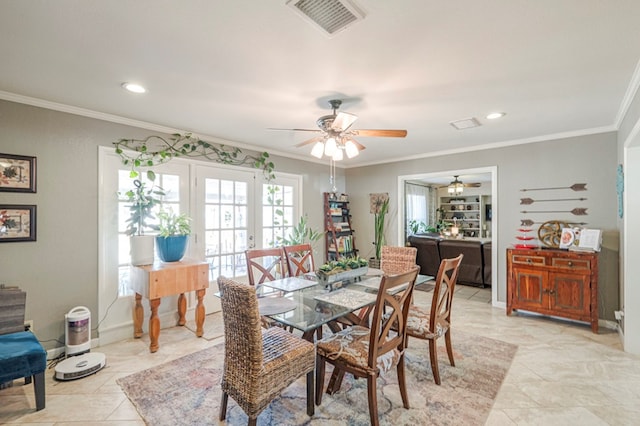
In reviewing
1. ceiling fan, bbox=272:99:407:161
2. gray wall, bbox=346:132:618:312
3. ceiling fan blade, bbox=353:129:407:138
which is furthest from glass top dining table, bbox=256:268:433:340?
gray wall, bbox=346:132:618:312

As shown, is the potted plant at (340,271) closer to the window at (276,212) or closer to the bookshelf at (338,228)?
the window at (276,212)

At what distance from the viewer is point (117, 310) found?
10.5 ft

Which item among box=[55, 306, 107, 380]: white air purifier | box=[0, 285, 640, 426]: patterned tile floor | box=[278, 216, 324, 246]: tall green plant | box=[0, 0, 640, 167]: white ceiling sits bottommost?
box=[0, 285, 640, 426]: patterned tile floor

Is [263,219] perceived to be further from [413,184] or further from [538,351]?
[413,184]

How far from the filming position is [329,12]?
151 centimetres

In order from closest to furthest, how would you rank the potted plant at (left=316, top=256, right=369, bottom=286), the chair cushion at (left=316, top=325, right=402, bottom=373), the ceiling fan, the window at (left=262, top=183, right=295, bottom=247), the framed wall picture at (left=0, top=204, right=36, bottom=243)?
the chair cushion at (left=316, top=325, right=402, bottom=373) < the ceiling fan < the framed wall picture at (left=0, top=204, right=36, bottom=243) < the potted plant at (left=316, top=256, right=369, bottom=286) < the window at (left=262, top=183, right=295, bottom=247)

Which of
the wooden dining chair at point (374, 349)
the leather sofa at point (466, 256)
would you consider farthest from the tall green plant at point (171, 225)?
the leather sofa at point (466, 256)

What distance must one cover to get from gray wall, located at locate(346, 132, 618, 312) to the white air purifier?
4765 mm

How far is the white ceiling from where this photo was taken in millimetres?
1507

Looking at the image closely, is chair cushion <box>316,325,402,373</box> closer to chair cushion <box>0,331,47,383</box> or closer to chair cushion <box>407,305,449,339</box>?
chair cushion <box>407,305,449,339</box>

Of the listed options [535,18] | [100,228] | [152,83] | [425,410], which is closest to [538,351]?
[425,410]

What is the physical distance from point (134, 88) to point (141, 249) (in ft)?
5.28

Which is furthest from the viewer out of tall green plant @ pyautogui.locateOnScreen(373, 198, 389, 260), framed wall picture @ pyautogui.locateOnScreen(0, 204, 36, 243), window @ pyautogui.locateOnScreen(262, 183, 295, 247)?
tall green plant @ pyautogui.locateOnScreen(373, 198, 389, 260)

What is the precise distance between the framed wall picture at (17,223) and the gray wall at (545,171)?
490 cm
